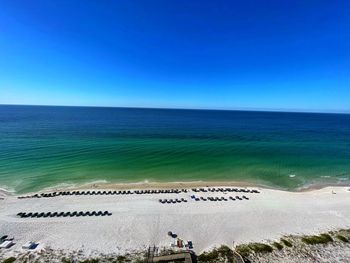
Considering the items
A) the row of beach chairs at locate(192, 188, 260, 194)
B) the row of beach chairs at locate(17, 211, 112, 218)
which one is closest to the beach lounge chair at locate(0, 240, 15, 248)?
the row of beach chairs at locate(17, 211, 112, 218)

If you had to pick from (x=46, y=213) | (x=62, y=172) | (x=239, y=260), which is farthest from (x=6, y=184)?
(x=239, y=260)

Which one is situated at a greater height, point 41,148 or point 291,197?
point 41,148

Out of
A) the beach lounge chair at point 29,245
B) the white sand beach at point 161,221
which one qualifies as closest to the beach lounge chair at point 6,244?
the white sand beach at point 161,221

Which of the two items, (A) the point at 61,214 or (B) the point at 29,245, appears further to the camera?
Answer: (A) the point at 61,214

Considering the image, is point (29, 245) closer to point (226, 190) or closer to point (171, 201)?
point (171, 201)

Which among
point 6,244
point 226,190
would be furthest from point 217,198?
point 6,244

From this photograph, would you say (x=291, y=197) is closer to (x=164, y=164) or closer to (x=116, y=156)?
(x=164, y=164)

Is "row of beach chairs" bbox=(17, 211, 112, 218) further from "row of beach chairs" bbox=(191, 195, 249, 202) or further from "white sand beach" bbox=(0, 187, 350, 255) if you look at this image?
"row of beach chairs" bbox=(191, 195, 249, 202)

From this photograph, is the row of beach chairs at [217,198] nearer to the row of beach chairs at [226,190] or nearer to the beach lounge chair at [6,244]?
the row of beach chairs at [226,190]
